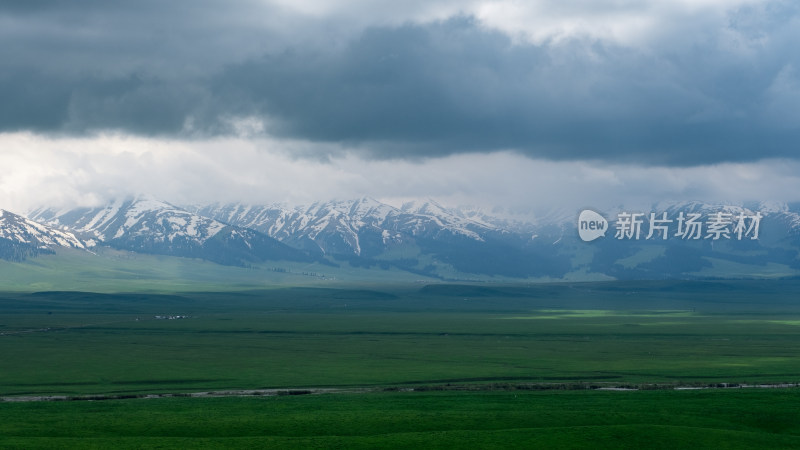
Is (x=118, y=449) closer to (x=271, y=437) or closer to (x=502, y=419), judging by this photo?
(x=271, y=437)

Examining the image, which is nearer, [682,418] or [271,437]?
[271,437]

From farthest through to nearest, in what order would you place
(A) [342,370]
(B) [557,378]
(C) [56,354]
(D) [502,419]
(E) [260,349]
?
(E) [260,349], (C) [56,354], (A) [342,370], (B) [557,378], (D) [502,419]

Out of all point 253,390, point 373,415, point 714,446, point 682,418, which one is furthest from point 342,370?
point 714,446

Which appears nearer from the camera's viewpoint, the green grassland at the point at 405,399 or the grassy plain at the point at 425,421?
the grassy plain at the point at 425,421

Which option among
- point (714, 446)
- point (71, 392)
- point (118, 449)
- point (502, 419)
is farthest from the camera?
point (71, 392)

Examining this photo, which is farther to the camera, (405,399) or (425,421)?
(405,399)

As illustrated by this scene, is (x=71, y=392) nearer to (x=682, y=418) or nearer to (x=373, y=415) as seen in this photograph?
(x=373, y=415)

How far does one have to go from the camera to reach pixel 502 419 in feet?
331

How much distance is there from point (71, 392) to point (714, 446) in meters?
83.5

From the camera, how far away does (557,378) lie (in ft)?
471

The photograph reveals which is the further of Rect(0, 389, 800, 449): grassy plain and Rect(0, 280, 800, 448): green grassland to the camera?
Rect(0, 280, 800, 448): green grassland

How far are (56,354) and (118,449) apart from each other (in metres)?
107

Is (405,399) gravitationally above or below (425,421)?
below

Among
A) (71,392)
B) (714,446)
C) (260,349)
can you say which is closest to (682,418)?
(714,446)
